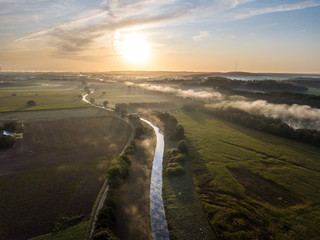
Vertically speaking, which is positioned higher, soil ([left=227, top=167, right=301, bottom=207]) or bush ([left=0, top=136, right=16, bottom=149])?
bush ([left=0, top=136, right=16, bottom=149])

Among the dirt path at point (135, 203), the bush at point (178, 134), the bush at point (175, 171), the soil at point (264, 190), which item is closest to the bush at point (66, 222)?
the dirt path at point (135, 203)

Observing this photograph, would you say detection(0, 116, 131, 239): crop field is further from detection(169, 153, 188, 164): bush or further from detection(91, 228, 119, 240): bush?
detection(169, 153, 188, 164): bush

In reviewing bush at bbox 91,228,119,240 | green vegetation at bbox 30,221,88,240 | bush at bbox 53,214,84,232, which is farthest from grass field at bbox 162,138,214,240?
bush at bbox 53,214,84,232

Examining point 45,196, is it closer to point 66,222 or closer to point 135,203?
point 66,222

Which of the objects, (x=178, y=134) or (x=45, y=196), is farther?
(x=178, y=134)

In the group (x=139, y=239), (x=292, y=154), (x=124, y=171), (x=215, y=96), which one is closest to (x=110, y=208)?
(x=139, y=239)

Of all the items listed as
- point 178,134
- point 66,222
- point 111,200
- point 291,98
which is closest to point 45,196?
point 66,222

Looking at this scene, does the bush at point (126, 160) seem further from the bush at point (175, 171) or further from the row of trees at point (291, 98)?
the row of trees at point (291, 98)
